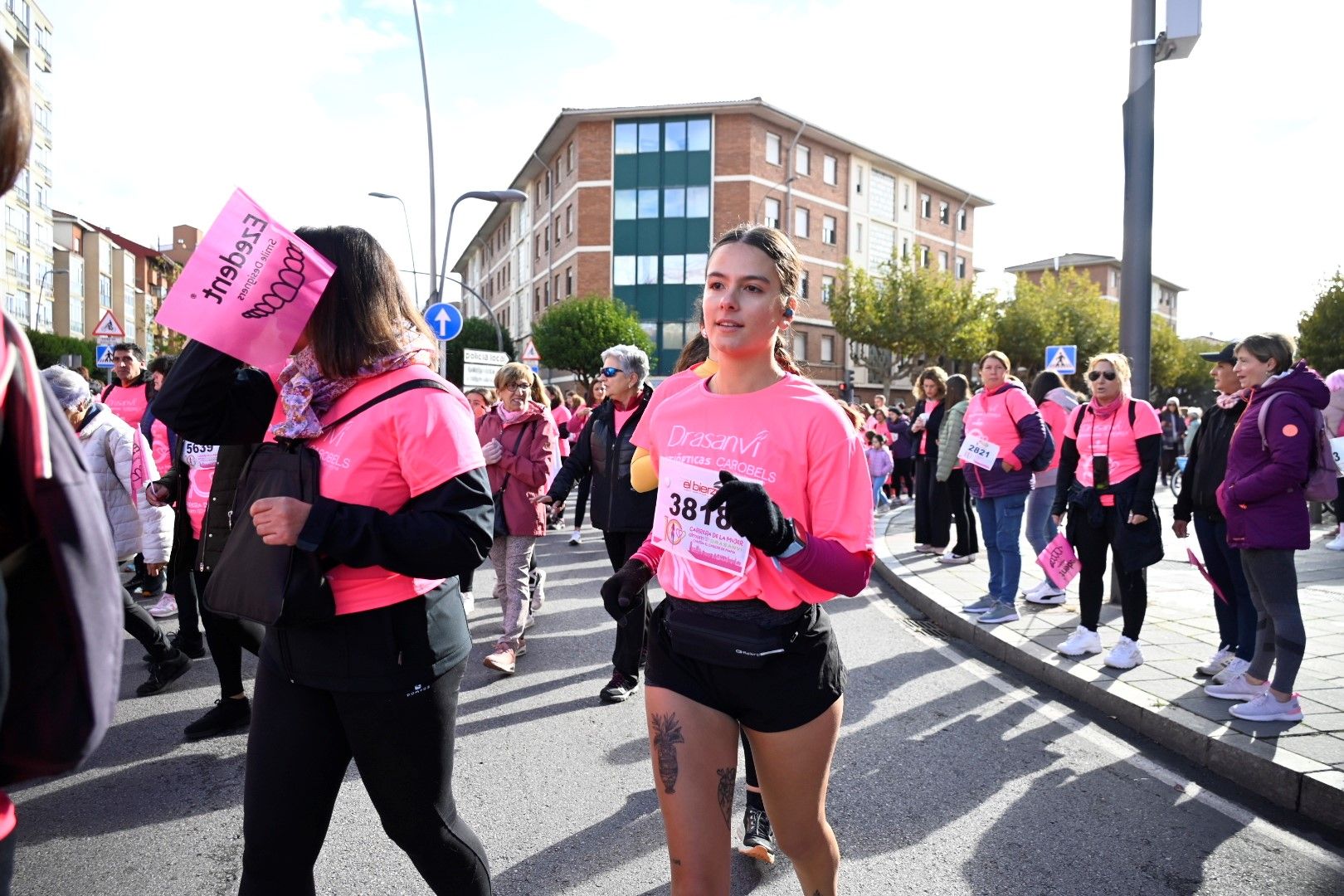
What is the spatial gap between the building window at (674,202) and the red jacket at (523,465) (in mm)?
39868

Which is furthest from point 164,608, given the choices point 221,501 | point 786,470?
point 786,470

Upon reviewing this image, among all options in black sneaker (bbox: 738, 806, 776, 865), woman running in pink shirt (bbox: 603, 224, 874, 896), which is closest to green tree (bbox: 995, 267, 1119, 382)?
black sneaker (bbox: 738, 806, 776, 865)

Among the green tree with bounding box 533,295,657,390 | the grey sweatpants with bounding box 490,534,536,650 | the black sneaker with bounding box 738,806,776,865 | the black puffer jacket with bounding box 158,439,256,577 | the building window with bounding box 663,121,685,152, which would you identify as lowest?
the black sneaker with bounding box 738,806,776,865

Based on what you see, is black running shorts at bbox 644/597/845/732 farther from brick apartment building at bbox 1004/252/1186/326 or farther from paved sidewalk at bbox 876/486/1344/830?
brick apartment building at bbox 1004/252/1186/326

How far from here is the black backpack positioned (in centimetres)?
117

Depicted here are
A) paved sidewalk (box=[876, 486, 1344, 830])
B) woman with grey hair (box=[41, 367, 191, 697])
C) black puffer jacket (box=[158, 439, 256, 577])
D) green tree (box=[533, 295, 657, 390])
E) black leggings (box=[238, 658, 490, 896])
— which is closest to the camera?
black leggings (box=[238, 658, 490, 896])

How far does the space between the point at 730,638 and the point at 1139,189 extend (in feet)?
25.2

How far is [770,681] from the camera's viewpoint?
7.29 ft

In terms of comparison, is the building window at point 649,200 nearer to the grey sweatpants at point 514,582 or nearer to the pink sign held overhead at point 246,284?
the grey sweatpants at point 514,582

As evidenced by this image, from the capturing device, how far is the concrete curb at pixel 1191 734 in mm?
3924

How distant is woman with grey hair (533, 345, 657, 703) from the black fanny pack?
9.82ft

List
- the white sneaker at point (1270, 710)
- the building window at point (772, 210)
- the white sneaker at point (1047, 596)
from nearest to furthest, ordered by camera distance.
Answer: the white sneaker at point (1270, 710)
the white sneaker at point (1047, 596)
the building window at point (772, 210)

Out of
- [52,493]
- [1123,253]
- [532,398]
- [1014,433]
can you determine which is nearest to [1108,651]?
[1014,433]

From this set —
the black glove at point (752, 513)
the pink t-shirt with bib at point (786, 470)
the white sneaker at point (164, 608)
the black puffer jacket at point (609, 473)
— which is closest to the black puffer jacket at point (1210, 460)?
the black puffer jacket at point (609, 473)
